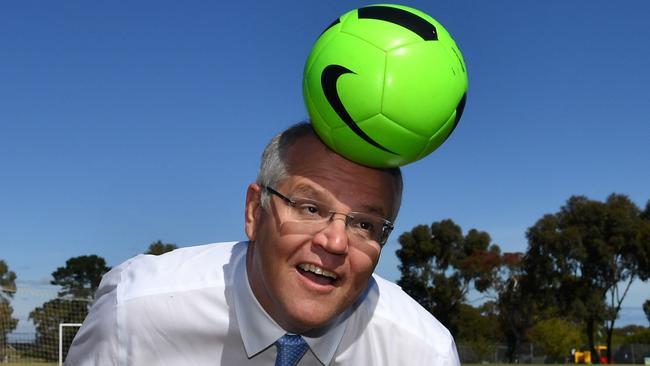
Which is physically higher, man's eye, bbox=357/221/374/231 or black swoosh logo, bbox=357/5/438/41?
black swoosh logo, bbox=357/5/438/41

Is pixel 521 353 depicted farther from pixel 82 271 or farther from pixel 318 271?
pixel 318 271

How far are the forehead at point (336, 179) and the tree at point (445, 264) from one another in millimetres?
67455

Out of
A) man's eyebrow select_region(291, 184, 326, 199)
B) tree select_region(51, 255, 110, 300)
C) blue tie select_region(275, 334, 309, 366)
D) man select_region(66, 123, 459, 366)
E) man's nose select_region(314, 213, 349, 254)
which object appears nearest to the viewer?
man's nose select_region(314, 213, 349, 254)

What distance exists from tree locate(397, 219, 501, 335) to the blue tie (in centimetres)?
6714

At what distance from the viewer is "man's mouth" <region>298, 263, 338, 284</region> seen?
12.8ft

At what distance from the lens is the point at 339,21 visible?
4.06 meters

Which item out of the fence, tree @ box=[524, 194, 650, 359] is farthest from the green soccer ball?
the fence

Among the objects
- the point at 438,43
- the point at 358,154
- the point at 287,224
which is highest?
the point at 438,43

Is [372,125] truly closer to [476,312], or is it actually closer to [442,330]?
[442,330]

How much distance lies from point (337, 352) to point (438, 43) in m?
1.86

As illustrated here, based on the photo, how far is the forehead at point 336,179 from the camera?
4062mm

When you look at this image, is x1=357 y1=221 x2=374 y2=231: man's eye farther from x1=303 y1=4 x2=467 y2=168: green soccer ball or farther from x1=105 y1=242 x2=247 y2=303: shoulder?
x1=105 y1=242 x2=247 y2=303: shoulder

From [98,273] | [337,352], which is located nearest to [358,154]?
[337,352]

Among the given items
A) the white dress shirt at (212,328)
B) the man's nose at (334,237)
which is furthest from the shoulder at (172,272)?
the man's nose at (334,237)
